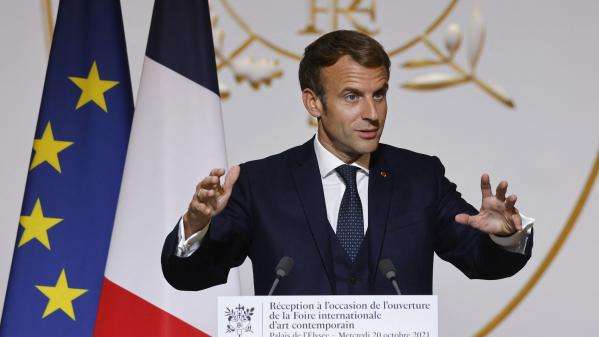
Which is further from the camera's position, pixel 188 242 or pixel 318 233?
pixel 318 233

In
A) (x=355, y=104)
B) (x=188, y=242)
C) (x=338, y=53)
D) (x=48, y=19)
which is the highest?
(x=48, y=19)

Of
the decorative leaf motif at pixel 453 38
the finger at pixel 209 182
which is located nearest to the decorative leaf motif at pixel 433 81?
the decorative leaf motif at pixel 453 38

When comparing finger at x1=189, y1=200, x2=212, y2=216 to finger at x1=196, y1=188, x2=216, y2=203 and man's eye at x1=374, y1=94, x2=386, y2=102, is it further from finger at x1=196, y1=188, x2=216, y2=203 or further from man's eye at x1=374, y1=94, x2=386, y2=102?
man's eye at x1=374, y1=94, x2=386, y2=102

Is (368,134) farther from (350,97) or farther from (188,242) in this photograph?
(188,242)

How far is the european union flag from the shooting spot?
3.29 m

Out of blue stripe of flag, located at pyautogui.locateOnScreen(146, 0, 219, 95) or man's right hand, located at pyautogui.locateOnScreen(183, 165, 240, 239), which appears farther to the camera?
blue stripe of flag, located at pyautogui.locateOnScreen(146, 0, 219, 95)

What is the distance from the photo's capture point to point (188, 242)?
2.15 metres

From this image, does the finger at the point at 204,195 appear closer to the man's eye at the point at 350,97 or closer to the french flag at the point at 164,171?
the man's eye at the point at 350,97

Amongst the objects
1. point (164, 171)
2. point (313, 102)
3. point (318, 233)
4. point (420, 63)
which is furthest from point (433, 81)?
point (318, 233)

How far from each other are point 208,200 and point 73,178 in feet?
5.03

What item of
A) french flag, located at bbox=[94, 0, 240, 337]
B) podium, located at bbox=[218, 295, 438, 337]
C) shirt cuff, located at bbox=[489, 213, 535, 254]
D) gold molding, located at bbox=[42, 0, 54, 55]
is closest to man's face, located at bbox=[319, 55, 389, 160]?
shirt cuff, located at bbox=[489, 213, 535, 254]

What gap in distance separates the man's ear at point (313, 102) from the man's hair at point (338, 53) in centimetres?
1

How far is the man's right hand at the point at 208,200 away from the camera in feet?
6.36

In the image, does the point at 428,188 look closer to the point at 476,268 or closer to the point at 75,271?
the point at 476,268
